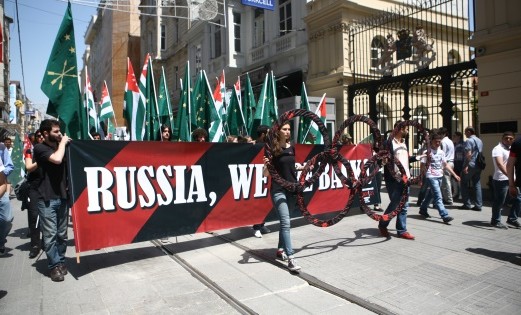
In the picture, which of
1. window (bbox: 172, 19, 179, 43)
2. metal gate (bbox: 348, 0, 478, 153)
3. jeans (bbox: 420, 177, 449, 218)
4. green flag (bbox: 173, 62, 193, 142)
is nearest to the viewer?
jeans (bbox: 420, 177, 449, 218)

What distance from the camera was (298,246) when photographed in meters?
6.12

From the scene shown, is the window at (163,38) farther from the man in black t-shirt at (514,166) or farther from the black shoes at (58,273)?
the man in black t-shirt at (514,166)

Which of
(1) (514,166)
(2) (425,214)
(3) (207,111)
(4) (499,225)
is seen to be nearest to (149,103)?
(3) (207,111)

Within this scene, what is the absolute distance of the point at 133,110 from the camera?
27.8ft

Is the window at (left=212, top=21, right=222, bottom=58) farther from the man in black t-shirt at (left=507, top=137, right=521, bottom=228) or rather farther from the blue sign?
the man in black t-shirt at (left=507, top=137, right=521, bottom=228)

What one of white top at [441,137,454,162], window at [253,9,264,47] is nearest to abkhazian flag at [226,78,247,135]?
white top at [441,137,454,162]

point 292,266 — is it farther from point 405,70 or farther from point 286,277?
point 405,70

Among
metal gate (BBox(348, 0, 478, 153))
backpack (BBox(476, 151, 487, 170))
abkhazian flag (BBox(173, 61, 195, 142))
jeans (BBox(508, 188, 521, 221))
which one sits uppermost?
metal gate (BBox(348, 0, 478, 153))

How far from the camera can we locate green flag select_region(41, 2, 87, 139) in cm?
558

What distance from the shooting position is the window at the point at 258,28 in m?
20.2

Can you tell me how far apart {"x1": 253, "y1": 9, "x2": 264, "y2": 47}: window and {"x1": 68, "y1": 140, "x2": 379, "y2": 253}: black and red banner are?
14819 millimetres

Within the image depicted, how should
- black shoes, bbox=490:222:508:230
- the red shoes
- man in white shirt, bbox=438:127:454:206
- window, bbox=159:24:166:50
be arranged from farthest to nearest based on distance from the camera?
window, bbox=159:24:166:50 < man in white shirt, bbox=438:127:454:206 < black shoes, bbox=490:222:508:230 < the red shoes

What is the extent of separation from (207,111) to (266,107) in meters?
1.65

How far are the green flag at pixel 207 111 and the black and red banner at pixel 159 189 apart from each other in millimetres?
3111
